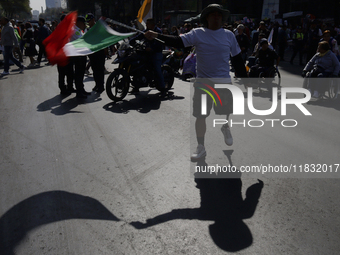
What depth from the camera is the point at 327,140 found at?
17.4ft

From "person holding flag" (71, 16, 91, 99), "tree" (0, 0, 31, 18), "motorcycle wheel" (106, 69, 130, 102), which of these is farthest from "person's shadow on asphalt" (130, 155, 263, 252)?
"tree" (0, 0, 31, 18)

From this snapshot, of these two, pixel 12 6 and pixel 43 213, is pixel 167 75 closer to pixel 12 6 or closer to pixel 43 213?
pixel 43 213

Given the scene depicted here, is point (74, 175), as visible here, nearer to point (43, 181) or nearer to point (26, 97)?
point (43, 181)

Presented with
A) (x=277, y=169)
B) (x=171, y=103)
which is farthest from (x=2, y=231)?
(x=171, y=103)

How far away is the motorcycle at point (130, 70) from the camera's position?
7.91m

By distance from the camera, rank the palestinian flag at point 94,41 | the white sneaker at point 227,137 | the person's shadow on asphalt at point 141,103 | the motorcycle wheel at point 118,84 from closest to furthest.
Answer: the white sneaker at point 227,137, the palestinian flag at point 94,41, the person's shadow on asphalt at point 141,103, the motorcycle wheel at point 118,84

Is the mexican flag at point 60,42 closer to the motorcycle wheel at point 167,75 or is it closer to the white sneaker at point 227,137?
the white sneaker at point 227,137

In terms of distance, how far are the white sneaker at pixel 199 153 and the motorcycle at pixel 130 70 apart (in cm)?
373

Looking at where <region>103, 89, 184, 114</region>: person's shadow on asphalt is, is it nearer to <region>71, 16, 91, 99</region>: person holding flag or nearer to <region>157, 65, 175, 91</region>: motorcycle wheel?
<region>157, 65, 175, 91</region>: motorcycle wheel

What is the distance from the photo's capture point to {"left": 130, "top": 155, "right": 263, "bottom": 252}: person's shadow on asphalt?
280 cm

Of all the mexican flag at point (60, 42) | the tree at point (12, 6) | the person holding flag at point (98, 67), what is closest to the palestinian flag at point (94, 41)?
the mexican flag at point (60, 42)

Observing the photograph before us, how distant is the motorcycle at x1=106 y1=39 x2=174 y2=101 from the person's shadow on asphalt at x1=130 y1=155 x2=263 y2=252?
4.51 metres

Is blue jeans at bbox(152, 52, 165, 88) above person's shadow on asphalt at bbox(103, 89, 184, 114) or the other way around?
above

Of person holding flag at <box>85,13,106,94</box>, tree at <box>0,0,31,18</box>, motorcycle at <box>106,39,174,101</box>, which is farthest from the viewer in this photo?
tree at <box>0,0,31,18</box>
